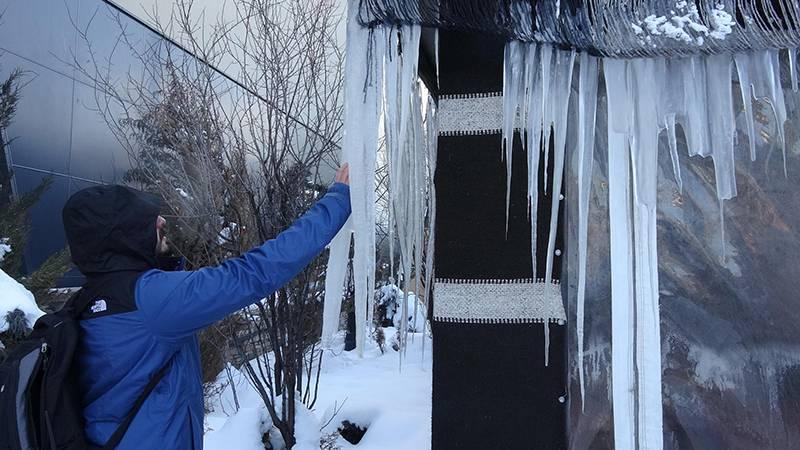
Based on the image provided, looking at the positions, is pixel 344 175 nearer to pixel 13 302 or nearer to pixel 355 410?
pixel 13 302

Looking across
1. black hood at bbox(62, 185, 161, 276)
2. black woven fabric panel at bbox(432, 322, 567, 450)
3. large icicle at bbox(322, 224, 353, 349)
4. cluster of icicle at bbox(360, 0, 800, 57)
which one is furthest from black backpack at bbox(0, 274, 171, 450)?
cluster of icicle at bbox(360, 0, 800, 57)

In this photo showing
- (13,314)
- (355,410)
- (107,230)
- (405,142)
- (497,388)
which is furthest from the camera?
(355,410)

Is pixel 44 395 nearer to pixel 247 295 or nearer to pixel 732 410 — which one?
pixel 247 295

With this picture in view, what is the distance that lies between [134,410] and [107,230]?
0.44 metres

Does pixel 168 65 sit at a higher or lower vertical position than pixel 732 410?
higher

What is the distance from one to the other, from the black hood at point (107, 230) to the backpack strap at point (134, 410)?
0.27 meters

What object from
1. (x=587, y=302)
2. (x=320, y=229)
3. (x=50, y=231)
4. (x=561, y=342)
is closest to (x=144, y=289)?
(x=320, y=229)

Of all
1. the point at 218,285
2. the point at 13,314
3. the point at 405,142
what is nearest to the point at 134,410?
the point at 218,285

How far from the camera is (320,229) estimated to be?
1.81 m

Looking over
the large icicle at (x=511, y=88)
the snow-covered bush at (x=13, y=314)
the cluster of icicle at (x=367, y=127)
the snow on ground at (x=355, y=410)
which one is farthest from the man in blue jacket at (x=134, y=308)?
the snow-covered bush at (x=13, y=314)

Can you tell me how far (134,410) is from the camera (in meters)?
1.63

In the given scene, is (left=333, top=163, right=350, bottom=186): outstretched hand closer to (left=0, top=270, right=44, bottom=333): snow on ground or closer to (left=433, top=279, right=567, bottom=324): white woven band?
(left=433, top=279, right=567, bottom=324): white woven band

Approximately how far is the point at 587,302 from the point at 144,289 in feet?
5.48

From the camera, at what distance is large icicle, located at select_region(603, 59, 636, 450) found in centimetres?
232
